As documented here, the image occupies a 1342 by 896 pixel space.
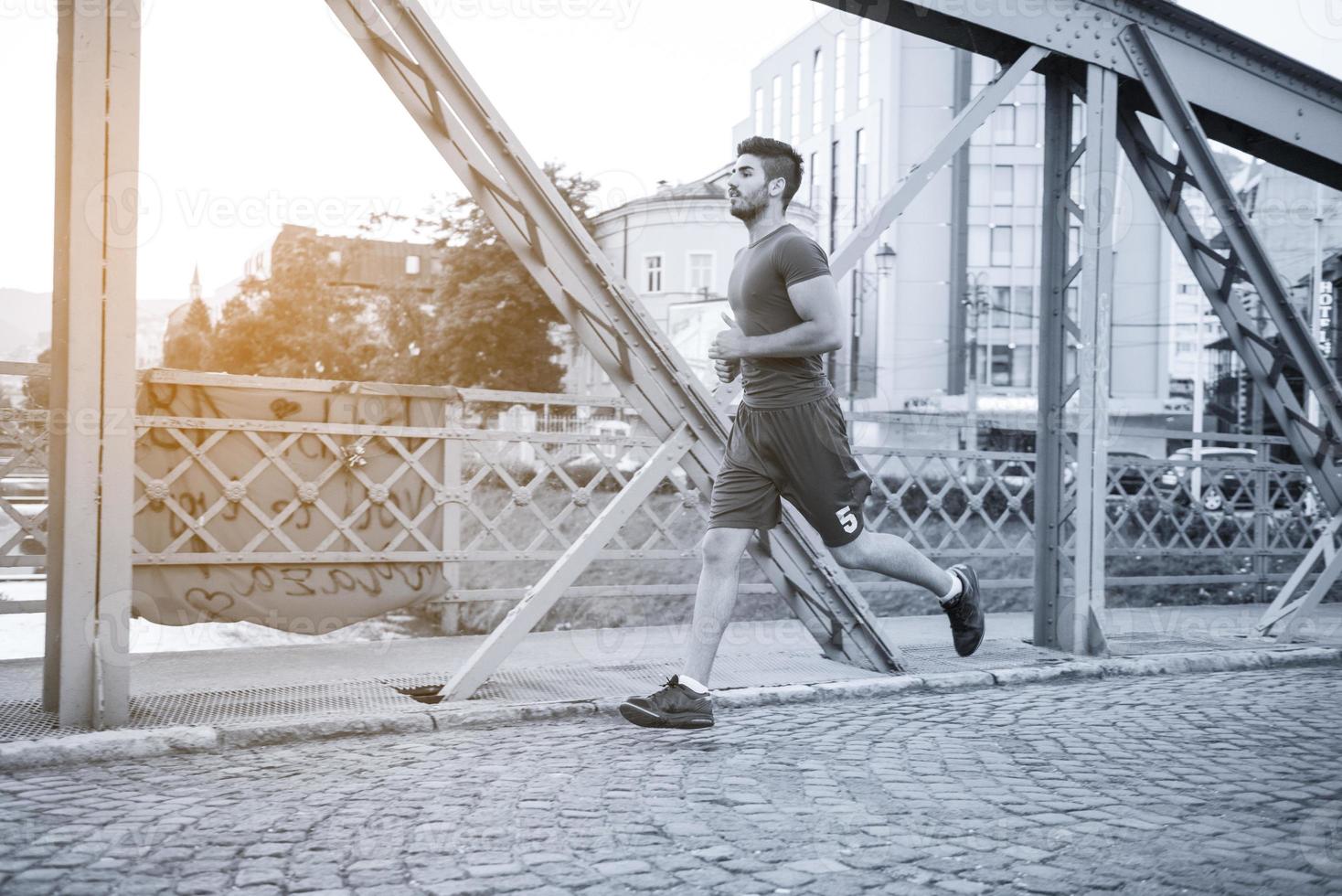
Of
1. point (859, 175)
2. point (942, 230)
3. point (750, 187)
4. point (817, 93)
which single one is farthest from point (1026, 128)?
point (750, 187)

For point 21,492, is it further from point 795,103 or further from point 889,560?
point 795,103

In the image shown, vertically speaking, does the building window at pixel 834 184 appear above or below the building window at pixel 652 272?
above

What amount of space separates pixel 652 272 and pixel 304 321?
513 inches

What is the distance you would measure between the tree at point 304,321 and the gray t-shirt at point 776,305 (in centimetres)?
3810

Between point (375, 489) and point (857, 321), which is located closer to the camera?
point (375, 489)

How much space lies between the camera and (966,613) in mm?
5766

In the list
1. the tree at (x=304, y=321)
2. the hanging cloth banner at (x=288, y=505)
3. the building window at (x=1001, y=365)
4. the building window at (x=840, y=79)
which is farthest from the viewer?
the building window at (x=1001, y=365)

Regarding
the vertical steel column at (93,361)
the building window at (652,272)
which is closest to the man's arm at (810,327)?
the vertical steel column at (93,361)

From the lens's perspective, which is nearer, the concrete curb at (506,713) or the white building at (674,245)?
the concrete curb at (506,713)

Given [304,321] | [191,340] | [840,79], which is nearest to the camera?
[304,321]

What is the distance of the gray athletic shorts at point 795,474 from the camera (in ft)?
16.9

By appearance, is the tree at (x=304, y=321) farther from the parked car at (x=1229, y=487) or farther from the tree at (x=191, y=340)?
the parked car at (x=1229, y=487)

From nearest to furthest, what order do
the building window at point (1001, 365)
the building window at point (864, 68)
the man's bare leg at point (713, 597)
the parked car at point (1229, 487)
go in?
the man's bare leg at point (713, 597)
the parked car at point (1229, 487)
the building window at point (864, 68)
the building window at point (1001, 365)

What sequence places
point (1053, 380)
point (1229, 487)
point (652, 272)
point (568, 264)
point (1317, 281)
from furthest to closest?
point (652, 272), point (1317, 281), point (1229, 487), point (1053, 380), point (568, 264)
